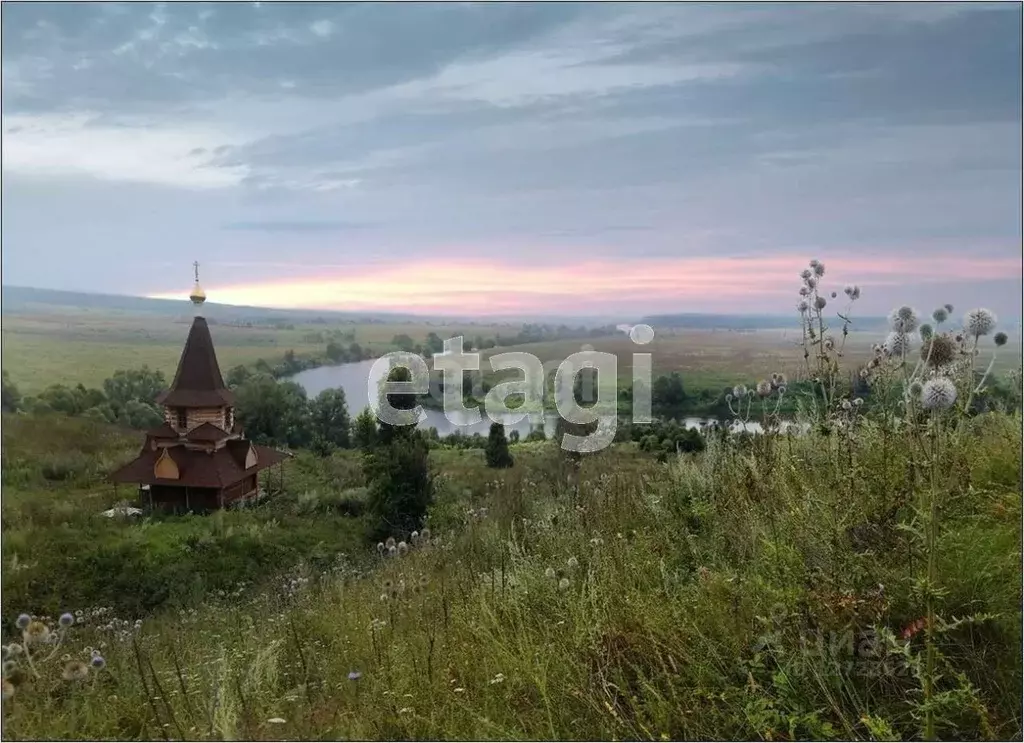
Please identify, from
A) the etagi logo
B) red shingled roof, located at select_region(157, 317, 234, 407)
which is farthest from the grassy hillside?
red shingled roof, located at select_region(157, 317, 234, 407)

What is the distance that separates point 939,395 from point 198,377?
4.95 metres

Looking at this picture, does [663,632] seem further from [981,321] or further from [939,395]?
[981,321]

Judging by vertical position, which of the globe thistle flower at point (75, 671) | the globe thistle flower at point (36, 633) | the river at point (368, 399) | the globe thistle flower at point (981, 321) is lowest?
the globe thistle flower at point (75, 671)

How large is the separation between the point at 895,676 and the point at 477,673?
1234mm

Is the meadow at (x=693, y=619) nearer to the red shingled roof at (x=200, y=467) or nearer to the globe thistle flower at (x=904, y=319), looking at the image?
the globe thistle flower at (x=904, y=319)

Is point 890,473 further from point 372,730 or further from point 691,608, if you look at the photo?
point 372,730

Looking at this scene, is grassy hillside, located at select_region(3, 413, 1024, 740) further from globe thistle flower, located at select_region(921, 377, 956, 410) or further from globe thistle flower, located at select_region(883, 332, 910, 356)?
globe thistle flower, located at select_region(883, 332, 910, 356)

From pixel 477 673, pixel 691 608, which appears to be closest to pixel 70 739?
pixel 477 673

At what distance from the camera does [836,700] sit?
1.89m

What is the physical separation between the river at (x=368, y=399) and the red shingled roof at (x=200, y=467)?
27.4 inches

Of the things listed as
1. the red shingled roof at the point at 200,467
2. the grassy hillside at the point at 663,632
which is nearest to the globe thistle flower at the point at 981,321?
the grassy hillside at the point at 663,632

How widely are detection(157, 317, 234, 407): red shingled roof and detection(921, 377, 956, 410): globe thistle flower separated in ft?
15.1

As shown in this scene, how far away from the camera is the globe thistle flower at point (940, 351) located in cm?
225

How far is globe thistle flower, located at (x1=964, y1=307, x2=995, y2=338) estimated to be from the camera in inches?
90.1
